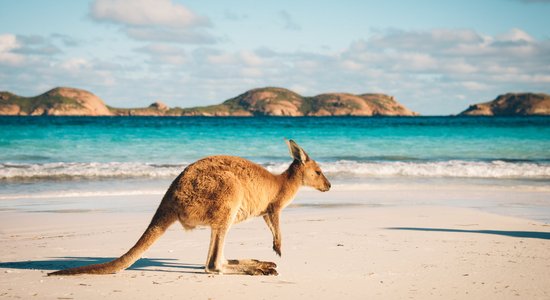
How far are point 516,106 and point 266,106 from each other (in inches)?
2068

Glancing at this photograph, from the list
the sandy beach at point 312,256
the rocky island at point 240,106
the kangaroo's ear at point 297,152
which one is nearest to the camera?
the sandy beach at point 312,256

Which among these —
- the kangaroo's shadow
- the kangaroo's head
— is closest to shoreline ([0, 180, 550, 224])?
the kangaroo's shadow

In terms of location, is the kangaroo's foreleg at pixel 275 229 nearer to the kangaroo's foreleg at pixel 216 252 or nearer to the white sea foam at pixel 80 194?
the kangaroo's foreleg at pixel 216 252

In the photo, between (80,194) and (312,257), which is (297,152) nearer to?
(312,257)

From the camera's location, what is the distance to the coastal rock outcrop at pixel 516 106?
12381cm

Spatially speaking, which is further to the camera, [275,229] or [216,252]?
[275,229]

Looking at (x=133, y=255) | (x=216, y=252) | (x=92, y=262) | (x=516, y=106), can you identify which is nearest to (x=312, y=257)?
(x=216, y=252)

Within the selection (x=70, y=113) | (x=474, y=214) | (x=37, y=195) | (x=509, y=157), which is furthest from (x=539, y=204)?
(x=70, y=113)

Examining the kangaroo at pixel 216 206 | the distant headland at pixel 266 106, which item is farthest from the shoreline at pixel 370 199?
the distant headland at pixel 266 106

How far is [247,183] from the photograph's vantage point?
5484 millimetres

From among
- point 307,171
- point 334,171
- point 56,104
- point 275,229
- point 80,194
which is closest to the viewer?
point 275,229

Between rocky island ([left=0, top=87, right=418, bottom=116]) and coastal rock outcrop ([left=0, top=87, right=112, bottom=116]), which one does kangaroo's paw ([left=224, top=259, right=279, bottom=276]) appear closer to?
coastal rock outcrop ([left=0, top=87, right=112, bottom=116])

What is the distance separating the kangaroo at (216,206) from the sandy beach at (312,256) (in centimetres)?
16

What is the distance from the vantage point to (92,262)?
6098mm
